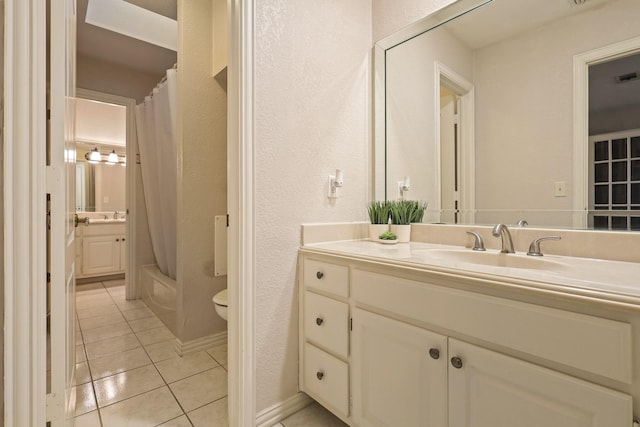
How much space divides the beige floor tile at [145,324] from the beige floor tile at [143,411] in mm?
1002

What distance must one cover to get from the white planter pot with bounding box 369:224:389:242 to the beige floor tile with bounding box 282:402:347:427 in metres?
0.89

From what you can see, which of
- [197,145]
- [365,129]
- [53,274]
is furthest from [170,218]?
[365,129]

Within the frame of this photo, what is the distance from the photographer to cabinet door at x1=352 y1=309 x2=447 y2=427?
93 cm

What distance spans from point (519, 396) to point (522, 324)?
190mm

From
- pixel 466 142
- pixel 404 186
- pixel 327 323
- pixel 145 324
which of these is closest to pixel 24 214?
pixel 327 323

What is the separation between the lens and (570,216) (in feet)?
3.85

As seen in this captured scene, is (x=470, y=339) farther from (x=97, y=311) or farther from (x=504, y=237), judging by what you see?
(x=97, y=311)

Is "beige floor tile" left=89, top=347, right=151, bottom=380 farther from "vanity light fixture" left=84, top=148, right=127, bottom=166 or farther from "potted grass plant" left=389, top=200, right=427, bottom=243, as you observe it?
"vanity light fixture" left=84, top=148, right=127, bottom=166

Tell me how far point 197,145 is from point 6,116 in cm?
127

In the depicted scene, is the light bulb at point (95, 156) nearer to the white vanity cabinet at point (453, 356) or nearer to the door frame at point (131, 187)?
the door frame at point (131, 187)

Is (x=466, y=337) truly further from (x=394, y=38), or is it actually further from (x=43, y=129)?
(x=394, y=38)

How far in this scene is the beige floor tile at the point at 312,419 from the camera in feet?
4.38

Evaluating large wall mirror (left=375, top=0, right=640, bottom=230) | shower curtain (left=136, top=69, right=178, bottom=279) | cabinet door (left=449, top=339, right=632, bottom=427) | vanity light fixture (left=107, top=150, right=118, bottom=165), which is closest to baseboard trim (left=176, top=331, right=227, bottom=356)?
shower curtain (left=136, top=69, right=178, bottom=279)

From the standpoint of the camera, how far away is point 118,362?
1892 millimetres
